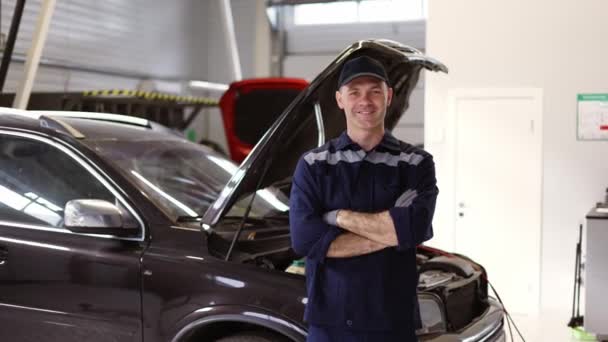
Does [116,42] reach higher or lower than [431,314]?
higher

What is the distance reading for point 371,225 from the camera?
2.42 meters

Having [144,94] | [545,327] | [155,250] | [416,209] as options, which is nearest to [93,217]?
[155,250]

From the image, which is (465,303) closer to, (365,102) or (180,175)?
(365,102)

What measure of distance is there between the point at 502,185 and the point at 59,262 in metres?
5.11

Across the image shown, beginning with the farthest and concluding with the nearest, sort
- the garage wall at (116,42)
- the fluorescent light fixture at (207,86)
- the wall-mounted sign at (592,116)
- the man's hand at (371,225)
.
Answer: the fluorescent light fixture at (207,86)
the garage wall at (116,42)
the wall-mounted sign at (592,116)
the man's hand at (371,225)

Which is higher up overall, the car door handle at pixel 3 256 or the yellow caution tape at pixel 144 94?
the yellow caution tape at pixel 144 94

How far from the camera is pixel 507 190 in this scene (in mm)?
7258

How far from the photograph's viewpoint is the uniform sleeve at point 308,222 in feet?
7.99

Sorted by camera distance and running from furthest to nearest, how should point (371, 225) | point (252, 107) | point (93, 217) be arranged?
point (252, 107)
point (93, 217)
point (371, 225)

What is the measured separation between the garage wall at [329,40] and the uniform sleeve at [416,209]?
33.0ft

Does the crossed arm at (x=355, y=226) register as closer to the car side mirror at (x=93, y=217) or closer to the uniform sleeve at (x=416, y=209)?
the uniform sleeve at (x=416, y=209)

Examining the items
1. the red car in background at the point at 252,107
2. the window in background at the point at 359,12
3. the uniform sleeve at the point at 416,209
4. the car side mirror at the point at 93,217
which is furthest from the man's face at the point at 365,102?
the window in background at the point at 359,12

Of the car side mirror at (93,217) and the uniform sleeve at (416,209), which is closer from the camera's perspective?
the uniform sleeve at (416,209)

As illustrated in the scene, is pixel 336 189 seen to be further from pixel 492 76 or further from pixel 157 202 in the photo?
pixel 492 76
